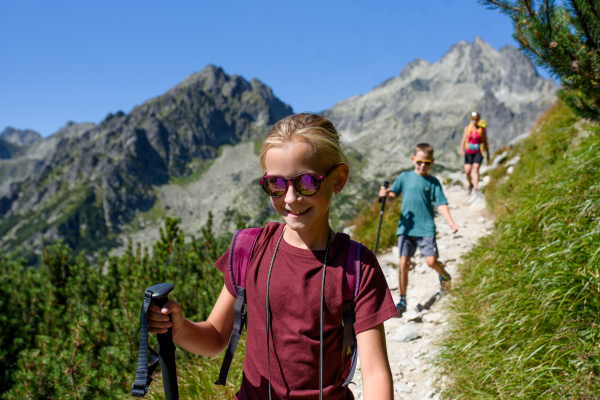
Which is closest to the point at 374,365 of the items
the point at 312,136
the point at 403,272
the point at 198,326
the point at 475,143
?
the point at 198,326

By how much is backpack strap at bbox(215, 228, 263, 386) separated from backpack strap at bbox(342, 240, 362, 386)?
0.54 m

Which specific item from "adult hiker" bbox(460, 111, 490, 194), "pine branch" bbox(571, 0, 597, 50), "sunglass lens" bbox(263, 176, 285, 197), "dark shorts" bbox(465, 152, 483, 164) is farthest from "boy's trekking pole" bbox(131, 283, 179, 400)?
"dark shorts" bbox(465, 152, 483, 164)

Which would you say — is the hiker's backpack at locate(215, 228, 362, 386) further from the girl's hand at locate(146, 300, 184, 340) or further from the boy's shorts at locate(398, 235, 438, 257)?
the boy's shorts at locate(398, 235, 438, 257)

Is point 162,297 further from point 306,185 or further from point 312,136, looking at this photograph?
point 312,136

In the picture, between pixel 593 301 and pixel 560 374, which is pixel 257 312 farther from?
pixel 593 301

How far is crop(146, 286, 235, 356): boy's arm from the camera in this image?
1.57 metres

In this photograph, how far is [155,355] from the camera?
160cm

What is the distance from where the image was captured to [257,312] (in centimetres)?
186

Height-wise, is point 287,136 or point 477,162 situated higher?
point 477,162

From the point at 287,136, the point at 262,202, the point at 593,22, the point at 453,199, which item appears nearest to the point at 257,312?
the point at 287,136

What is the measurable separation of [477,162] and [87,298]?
11.0m

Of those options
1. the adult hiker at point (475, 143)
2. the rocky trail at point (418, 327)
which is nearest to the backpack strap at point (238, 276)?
the rocky trail at point (418, 327)

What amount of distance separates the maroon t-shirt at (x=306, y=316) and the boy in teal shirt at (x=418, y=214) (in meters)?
3.78

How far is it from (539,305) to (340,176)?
2.72 metres
